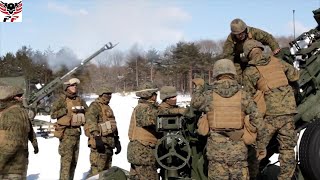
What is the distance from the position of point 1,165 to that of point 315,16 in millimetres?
4404

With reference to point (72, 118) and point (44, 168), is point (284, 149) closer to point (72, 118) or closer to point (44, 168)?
point (72, 118)

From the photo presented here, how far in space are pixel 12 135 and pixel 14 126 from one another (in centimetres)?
10

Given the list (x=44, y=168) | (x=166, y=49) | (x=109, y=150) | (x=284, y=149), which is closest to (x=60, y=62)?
(x=166, y=49)

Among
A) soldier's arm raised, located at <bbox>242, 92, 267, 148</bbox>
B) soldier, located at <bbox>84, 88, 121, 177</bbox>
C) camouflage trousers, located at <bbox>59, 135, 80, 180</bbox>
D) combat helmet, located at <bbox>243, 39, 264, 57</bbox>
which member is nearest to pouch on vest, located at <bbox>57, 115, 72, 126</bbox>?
camouflage trousers, located at <bbox>59, 135, 80, 180</bbox>

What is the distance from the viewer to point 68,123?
7656 millimetres

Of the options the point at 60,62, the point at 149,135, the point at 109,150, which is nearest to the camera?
the point at 149,135

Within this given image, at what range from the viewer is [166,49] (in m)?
50.2

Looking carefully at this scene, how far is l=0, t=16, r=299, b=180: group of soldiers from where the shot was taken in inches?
182

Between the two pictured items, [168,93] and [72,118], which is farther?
Result: [72,118]

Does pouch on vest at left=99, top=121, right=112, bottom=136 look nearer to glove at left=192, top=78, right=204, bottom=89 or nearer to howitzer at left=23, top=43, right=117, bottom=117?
glove at left=192, top=78, right=204, bottom=89

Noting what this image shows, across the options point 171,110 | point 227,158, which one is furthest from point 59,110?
point 227,158

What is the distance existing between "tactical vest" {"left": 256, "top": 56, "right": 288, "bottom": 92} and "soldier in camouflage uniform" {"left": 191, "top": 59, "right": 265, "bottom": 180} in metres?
0.75

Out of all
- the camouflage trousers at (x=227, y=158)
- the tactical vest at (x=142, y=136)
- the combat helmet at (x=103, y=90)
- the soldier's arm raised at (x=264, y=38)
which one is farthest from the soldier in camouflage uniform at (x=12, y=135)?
the soldier's arm raised at (x=264, y=38)

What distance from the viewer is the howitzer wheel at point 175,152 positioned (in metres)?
5.07
